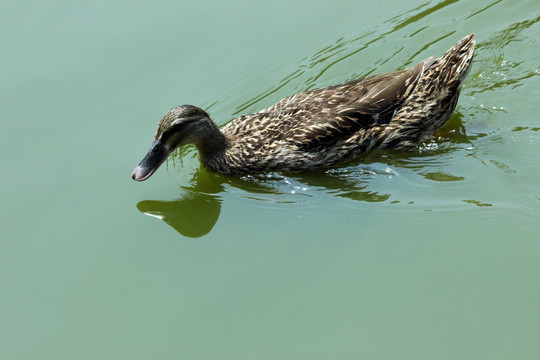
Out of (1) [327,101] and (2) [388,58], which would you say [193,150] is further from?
(2) [388,58]

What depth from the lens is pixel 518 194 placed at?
22.1ft

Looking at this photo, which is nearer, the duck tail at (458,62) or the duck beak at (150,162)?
the duck beak at (150,162)

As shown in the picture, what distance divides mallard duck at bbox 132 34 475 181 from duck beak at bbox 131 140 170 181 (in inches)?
2.5

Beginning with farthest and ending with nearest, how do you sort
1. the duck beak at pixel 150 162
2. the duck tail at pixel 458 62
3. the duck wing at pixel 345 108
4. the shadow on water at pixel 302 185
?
the duck tail at pixel 458 62 < the duck wing at pixel 345 108 < the shadow on water at pixel 302 185 < the duck beak at pixel 150 162

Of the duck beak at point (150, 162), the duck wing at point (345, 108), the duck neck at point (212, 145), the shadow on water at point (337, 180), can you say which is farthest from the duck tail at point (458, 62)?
the duck beak at point (150, 162)

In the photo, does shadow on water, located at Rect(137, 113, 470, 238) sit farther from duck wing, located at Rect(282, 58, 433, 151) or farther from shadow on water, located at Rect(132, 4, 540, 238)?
duck wing, located at Rect(282, 58, 433, 151)

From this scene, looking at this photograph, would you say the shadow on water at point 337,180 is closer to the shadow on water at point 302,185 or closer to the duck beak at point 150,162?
the shadow on water at point 302,185

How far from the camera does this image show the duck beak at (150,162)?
22.5 ft

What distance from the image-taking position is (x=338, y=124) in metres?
7.18

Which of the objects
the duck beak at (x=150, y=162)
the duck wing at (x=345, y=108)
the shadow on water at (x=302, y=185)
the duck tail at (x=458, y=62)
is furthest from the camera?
the duck tail at (x=458, y=62)

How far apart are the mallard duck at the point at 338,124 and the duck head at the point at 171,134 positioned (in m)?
0.01

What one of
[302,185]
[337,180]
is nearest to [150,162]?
[302,185]

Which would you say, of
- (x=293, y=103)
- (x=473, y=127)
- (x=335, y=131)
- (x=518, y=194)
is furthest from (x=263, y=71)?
(x=518, y=194)

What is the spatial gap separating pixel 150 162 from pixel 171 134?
33cm
